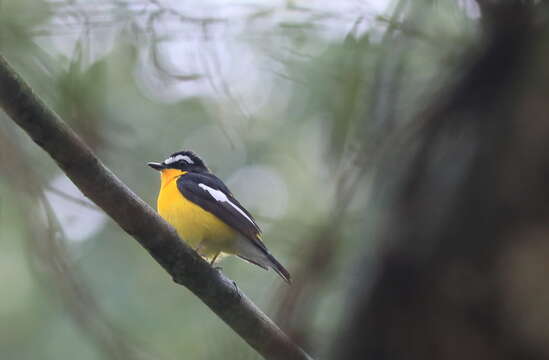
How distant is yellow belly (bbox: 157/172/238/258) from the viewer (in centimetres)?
470

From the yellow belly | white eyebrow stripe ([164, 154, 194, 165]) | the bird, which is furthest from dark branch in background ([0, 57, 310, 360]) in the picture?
white eyebrow stripe ([164, 154, 194, 165])

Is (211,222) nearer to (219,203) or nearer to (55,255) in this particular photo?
(219,203)

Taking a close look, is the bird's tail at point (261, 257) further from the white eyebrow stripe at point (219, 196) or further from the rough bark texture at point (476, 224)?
the rough bark texture at point (476, 224)

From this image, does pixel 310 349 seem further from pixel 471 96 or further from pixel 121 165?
pixel 121 165

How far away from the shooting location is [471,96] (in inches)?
38.5

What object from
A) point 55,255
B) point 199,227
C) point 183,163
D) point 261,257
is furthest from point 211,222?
point 55,255

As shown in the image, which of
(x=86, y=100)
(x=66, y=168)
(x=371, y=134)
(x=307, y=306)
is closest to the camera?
(x=307, y=306)

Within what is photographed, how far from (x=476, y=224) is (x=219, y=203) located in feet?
12.9

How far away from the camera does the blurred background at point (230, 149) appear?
1193 mm

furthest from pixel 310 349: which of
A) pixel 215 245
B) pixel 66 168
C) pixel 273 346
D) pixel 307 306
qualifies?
pixel 215 245

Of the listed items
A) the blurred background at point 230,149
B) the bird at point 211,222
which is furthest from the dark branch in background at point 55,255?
the bird at point 211,222

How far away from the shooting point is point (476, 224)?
0.92m

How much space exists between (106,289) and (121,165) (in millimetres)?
1239

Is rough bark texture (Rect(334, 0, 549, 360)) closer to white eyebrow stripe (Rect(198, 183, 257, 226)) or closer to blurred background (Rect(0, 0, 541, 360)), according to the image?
blurred background (Rect(0, 0, 541, 360))
